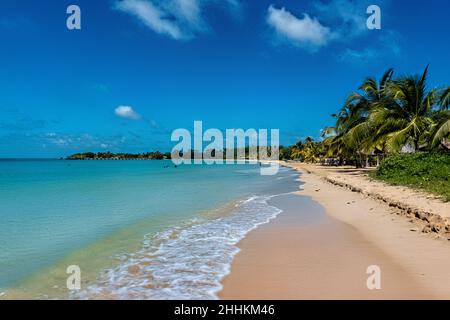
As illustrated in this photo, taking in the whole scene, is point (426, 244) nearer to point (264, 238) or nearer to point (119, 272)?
point (264, 238)

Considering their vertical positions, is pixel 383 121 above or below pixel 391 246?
above

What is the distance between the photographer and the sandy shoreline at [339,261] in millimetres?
3971

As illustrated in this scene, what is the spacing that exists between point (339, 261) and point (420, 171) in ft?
39.5

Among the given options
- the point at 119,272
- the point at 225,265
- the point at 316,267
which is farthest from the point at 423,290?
the point at 119,272

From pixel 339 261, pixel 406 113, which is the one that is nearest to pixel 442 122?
pixel 406 113

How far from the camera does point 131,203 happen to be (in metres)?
13.6

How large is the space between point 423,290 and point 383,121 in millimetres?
18849

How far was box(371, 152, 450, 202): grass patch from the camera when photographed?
1211cm

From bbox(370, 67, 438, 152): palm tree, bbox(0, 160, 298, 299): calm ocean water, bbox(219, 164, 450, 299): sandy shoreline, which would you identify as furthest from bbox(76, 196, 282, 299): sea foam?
bbox(370, 67, 438, 152): palm tree

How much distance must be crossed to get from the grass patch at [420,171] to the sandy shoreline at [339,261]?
3.93 meters

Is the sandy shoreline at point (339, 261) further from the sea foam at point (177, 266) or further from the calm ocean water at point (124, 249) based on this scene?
the calm ocean water at point (124, 249)

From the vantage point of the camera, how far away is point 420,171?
592 inches

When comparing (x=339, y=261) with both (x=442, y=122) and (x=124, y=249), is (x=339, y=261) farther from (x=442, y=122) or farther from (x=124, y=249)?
(x=442, y=122)
